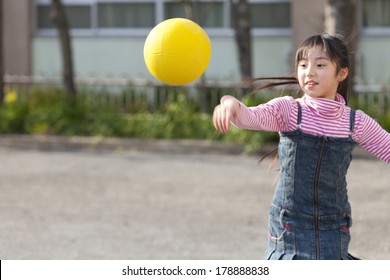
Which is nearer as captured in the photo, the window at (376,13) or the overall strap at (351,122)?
the overall strap at (351,122)

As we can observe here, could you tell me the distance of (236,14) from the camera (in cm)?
1608

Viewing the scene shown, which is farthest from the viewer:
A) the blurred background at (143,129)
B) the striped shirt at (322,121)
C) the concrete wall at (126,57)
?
the concrete wall at (126,57)

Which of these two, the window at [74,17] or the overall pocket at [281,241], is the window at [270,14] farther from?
the overall pocket at [281,241]

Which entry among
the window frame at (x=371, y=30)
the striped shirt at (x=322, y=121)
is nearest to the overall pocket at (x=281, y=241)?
the striped shirt at (x=322, y=121)

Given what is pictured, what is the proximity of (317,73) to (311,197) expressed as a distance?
56 cm

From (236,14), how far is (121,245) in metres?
8.70

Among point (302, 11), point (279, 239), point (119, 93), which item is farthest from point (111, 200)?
point (302, 11)

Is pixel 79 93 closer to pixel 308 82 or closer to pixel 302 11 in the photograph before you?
pixel 302 11

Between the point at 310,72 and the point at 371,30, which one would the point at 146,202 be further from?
the point at 371,30

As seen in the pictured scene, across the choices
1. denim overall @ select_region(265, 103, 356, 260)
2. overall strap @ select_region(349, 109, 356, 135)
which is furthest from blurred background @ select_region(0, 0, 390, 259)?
denim overall @ select_region(265, 103, 356, 260)

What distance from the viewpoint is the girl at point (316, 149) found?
4.39 metres

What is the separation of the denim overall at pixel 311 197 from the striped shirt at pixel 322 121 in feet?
0.09

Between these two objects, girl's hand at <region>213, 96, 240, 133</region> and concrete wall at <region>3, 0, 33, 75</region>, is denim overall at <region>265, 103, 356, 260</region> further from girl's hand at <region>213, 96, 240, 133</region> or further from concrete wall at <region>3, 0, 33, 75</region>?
concrete wall at <region>3, 0, 33, 75</region>

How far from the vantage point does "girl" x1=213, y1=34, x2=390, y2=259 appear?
439cm
